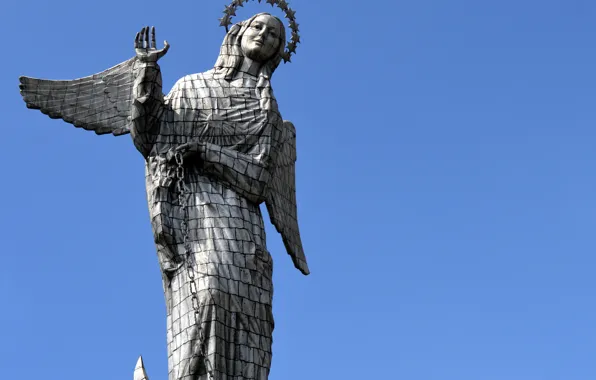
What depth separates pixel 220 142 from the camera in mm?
19406

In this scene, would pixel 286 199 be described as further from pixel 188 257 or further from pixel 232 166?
pixel 188 257

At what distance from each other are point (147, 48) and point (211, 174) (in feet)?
5.09

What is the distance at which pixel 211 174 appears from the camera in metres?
19.2

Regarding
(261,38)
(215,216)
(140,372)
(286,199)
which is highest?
(261,38)

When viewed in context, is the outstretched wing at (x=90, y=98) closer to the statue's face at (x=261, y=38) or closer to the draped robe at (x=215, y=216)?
the draped robe at (x=215, y=216)

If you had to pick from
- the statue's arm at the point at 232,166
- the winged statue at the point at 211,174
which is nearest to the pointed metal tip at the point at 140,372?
the winged statue at the point at 211,174

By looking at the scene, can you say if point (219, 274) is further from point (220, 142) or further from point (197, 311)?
point (220, 142)

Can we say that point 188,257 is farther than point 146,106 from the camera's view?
No

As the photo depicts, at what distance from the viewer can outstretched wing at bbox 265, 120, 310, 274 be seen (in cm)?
1984

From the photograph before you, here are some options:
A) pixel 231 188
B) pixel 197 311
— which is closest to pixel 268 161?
pixel 231 188

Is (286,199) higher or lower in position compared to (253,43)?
lower

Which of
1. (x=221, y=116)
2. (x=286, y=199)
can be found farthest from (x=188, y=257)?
(x=286, y=199)

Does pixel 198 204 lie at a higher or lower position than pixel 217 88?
lower

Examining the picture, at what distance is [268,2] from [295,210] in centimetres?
247
